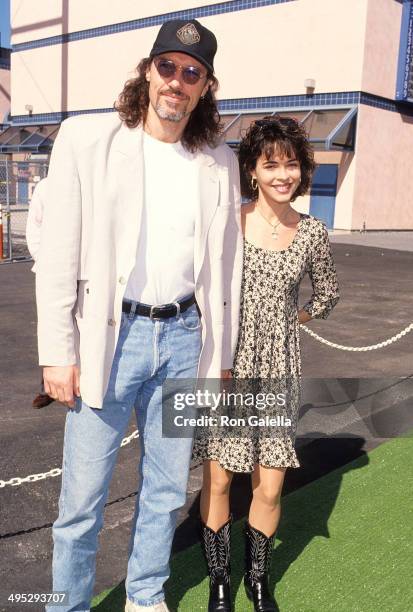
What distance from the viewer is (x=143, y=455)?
2621 mm

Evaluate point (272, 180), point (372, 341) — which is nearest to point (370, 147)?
point (372, 341)

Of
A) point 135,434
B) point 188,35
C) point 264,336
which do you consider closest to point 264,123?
point 188,35

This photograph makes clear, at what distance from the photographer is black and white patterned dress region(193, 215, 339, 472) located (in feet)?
9.10

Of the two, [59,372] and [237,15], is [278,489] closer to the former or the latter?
[59,372]

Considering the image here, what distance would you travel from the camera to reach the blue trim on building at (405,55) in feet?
76.3

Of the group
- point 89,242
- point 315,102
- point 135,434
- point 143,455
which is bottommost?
point 135,434

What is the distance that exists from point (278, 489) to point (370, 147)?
22.6m

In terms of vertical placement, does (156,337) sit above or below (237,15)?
below

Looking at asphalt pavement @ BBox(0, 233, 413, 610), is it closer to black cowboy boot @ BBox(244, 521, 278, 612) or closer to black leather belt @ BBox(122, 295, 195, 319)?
black cowboy boot @ BBox(244, 521, 278, 612)

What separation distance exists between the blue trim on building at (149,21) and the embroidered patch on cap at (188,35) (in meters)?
23.3

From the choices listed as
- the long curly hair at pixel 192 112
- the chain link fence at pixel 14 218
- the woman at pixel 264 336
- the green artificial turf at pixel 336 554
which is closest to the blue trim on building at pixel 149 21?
the chain link fence at pixel 14 218

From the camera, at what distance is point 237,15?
2467 centimetres

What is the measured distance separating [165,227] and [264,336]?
0.72m

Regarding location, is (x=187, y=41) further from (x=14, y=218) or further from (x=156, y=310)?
(x=14, y=218)
